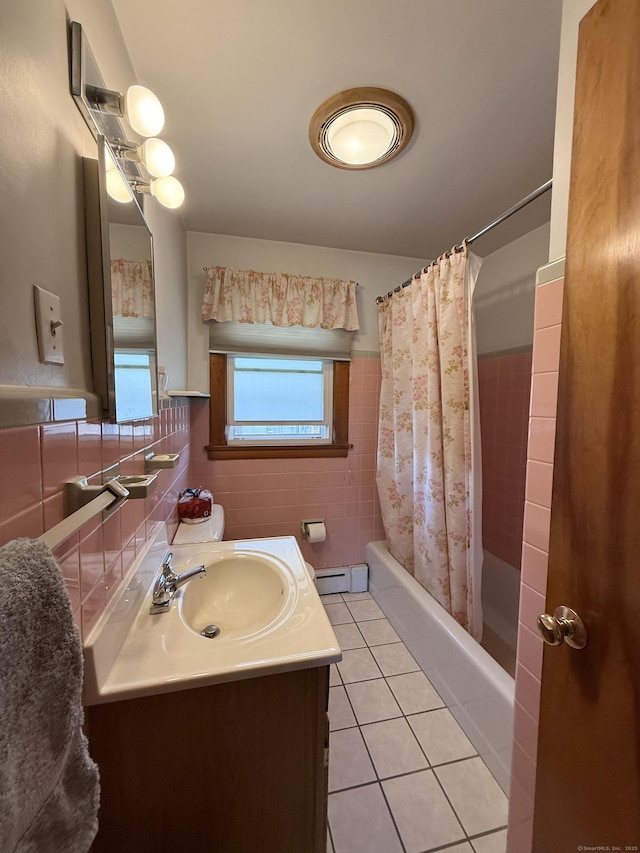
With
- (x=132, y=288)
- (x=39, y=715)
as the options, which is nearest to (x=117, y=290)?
(x=132, y=288)

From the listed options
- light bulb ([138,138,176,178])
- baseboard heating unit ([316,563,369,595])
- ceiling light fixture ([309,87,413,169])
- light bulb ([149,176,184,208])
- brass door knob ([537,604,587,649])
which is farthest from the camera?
baseboard heating unit ([316,563,369,595])

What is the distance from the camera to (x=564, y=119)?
2.56 ft

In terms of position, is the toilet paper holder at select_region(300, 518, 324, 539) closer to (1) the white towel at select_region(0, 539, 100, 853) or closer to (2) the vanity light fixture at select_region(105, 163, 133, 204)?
(1) the white towel at select_region(0, 539, 100, 853)

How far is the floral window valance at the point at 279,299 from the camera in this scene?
6.24 feet

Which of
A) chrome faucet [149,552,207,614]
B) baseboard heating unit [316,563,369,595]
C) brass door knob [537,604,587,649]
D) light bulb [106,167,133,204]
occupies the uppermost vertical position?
light bulb [106,167,133,204]

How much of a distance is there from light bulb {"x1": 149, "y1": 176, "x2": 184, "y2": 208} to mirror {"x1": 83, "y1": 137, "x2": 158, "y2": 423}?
0.09 metres

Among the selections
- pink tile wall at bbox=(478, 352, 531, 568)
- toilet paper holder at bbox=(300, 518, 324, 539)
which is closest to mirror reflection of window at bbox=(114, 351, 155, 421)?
toilet paper holder at bbox=(300, 518, 324, 539)

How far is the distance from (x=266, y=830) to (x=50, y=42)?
1.72 metres

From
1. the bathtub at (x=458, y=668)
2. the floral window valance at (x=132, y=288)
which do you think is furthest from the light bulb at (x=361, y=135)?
the bathtub at (x=458, y=668)

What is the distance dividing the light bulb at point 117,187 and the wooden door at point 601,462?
3.26 ft

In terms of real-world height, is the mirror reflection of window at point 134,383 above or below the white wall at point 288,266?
below

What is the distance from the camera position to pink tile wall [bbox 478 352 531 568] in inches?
75.1

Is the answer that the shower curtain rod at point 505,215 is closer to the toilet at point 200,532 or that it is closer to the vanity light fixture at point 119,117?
the vanity light fixture at point 119,117

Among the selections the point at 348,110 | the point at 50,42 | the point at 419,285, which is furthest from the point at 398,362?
the point at 50,42
